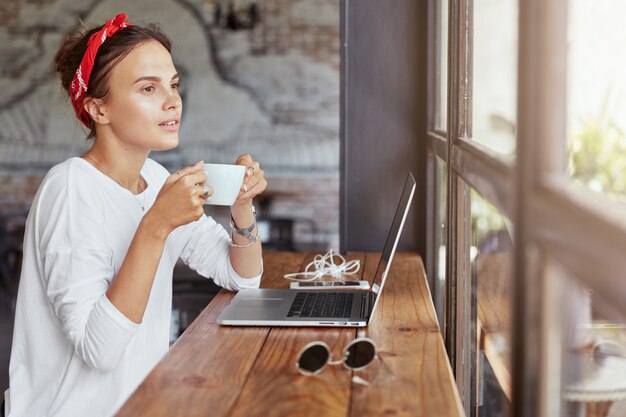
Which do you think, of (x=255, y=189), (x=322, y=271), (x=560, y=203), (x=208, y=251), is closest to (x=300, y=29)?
(x=322, y=271)

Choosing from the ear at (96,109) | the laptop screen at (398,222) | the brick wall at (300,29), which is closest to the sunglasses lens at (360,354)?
the laptop screen at (398,222)

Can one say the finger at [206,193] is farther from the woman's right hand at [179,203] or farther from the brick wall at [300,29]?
the brick wall at [300,29]

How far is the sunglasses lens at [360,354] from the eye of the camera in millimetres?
1213

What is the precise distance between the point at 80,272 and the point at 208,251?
504 millimetres

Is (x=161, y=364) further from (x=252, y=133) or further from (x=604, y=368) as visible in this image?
(x=252, y=133)

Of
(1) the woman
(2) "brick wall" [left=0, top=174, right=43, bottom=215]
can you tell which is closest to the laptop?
(1) the woman

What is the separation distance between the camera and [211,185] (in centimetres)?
152

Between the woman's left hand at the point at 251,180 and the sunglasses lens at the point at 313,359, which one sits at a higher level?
the woman's left hand at the point at 251,180

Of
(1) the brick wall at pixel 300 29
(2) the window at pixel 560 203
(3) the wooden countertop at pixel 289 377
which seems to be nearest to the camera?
(2) the window at pixel 560 203

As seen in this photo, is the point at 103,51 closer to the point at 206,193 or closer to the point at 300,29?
the point at 206,193

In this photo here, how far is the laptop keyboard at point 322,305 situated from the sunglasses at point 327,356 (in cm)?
34

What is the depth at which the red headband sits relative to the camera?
1.70 metres

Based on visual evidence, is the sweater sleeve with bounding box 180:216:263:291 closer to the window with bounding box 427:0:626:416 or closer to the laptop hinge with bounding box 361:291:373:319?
the laptop hinge with bounding box 361:291:373:319

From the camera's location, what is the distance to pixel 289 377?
1.19m
